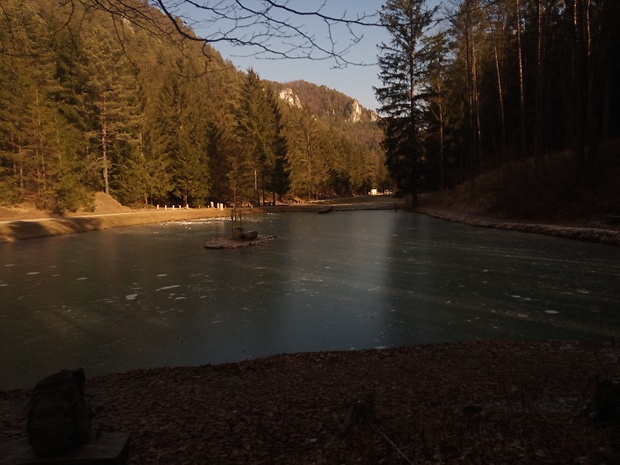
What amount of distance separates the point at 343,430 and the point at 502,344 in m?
3.40

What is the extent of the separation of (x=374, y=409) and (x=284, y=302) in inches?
222

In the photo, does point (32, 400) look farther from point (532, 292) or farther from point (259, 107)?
point (259, 107)

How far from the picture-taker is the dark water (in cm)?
586

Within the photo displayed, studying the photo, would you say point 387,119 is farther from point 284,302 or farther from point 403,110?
point 284,302

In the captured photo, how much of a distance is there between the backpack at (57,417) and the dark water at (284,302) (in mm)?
2898

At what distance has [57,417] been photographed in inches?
91.6

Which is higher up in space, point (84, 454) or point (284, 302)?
point (84, 454)

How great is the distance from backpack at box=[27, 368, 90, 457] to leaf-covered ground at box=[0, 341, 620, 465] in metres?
0.44

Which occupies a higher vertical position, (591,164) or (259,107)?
(259,107)

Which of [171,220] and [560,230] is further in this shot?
[171,220]

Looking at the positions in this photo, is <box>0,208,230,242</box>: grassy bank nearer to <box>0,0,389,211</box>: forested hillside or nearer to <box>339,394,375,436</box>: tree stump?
<box>0,0,389,211</box>: forested hillside

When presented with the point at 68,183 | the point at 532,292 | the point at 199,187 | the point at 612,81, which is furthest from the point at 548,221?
the point at 199,187

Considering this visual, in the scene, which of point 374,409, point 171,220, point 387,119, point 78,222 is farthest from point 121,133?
point 374,409

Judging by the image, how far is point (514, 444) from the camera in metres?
2.26
